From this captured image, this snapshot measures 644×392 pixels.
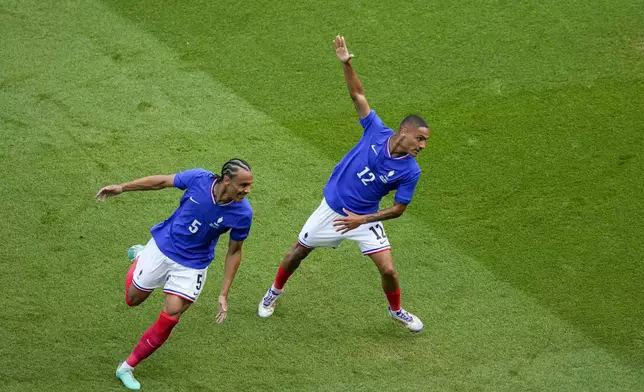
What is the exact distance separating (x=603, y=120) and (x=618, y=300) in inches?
118

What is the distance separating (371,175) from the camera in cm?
829

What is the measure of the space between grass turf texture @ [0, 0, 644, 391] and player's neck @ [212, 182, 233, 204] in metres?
1.54

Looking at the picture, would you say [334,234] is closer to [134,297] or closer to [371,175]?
[371,175]

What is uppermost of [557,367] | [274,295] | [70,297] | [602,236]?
[602,236]

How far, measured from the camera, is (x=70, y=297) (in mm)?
8844

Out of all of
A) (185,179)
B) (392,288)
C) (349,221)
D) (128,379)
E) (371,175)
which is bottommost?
(128,379)

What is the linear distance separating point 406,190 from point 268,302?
5.68ft

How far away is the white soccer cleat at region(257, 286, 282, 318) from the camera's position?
8852mm

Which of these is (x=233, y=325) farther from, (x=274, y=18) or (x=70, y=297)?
(x=274, y=18)

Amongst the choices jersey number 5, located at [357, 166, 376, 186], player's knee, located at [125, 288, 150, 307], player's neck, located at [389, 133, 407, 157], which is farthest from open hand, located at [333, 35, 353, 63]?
player's knee, located at [125, 288, 150, 307]

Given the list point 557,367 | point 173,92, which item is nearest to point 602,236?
point 557,367

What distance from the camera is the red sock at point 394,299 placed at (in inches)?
338

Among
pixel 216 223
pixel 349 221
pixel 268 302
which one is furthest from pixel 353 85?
pixel 268 302

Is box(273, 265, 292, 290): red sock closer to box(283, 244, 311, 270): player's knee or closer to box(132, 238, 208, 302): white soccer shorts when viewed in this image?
box(283, 244, 311, 270): player's knee
